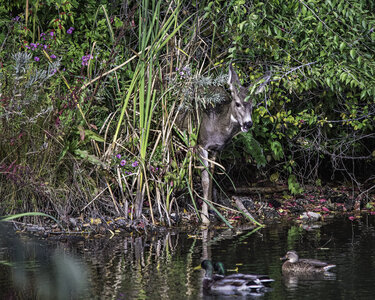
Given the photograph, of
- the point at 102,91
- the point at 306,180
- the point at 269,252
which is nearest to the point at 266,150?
the point at 306,180

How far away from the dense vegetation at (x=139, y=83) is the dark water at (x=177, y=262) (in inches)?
39.3

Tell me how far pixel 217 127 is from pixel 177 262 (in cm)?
360

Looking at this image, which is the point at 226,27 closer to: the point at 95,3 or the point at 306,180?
the point at 95,3

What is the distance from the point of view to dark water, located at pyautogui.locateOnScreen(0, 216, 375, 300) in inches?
291

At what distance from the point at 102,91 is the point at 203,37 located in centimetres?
189

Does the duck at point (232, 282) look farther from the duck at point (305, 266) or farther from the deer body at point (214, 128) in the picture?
the deer body at point (214, 128)

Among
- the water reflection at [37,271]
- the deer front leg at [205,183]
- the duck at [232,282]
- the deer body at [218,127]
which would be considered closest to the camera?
the duck at [232,282]

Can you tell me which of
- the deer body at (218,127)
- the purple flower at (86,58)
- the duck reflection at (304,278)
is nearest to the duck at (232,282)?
the duck reflection at (304,278)

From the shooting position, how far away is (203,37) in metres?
12.6

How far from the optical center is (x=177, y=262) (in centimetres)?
890

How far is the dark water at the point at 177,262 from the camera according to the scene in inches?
291

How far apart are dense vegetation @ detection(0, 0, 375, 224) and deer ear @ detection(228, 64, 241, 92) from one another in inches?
12.7

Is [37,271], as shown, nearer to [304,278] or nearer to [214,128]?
[304,278]

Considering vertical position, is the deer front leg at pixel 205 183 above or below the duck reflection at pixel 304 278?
above
